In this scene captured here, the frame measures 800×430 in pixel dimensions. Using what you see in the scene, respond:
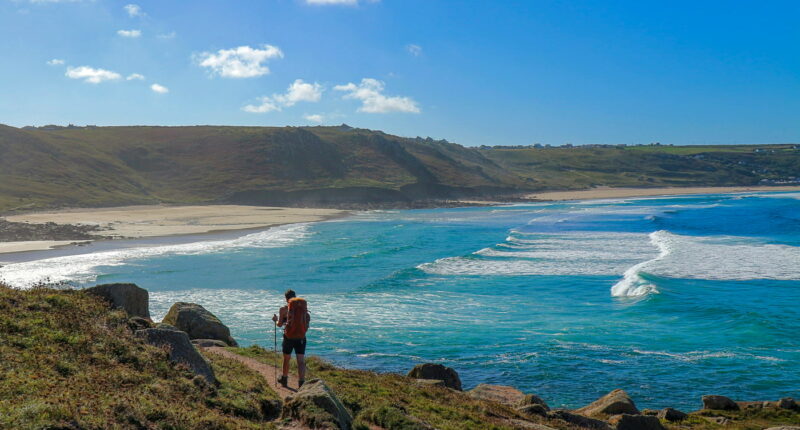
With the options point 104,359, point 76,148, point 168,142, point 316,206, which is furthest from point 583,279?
point 168,142

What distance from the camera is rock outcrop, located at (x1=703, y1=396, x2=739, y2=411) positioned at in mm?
13180

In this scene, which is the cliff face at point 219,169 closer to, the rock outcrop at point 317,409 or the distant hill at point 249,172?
the distant hill at point 249,172

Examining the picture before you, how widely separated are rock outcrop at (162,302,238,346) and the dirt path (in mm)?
1522

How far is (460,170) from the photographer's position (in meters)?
142

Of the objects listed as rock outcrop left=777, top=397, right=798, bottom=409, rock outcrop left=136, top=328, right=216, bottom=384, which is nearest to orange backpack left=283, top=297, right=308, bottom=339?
rock outcrop left=136, top=328, right=216, bottom=384

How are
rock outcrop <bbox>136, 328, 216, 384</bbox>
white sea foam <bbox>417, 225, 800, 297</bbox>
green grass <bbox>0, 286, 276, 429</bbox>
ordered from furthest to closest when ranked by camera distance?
white sea foam <bbox>417, 225, 800, 297</bbox> < rock outcrop <bbox>136, 328, 216, 384</bbox> < green grass <bbox>0, 286, 276, 429</bbox>

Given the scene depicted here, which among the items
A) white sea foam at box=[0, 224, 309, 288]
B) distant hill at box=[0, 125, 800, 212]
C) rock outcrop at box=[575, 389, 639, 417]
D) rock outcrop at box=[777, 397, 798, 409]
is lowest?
rock outcrop at box=[777, 397, 798, 409]

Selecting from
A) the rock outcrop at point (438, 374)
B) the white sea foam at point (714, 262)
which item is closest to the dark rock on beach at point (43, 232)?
the white sea foam at point (714, 262)

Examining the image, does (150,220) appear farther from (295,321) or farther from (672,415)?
(672,415)

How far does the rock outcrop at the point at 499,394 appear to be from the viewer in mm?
12818

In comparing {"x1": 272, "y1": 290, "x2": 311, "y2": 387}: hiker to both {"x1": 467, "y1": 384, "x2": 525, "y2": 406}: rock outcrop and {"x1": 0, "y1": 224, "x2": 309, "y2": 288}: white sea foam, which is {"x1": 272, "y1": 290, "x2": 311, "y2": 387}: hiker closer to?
{"x1": 467, "y1": 384, "x2": 525, "y2": 406}: rock outcrop

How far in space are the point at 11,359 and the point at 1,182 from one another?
8257cm

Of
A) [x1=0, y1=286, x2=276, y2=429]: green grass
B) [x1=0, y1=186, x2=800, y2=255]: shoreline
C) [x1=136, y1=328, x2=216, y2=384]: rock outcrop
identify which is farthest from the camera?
[x1=0, y1=186, x2=800, y2=255]: shoreline

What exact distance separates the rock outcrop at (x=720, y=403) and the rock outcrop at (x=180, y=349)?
1089 centimetres
